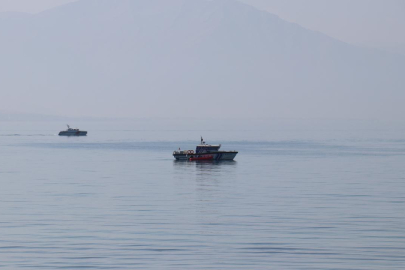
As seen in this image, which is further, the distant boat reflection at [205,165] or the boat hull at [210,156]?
the boat hull at [210,156]

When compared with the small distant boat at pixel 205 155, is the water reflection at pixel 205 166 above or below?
below

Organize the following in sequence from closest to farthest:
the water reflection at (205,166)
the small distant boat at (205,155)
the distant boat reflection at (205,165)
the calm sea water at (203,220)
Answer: the calm sea water at (203,220) < the water reflection at (205,166) < the distant boat reflection at (205,165) < the small distant boat at (205,155)

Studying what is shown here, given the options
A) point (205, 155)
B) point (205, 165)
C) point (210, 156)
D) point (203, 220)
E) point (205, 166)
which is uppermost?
point (205, 155)

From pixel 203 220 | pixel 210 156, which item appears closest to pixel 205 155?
pixel 210 156

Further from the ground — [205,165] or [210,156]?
[210,156]

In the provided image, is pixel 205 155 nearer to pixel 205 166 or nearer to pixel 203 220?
pixel 205 166

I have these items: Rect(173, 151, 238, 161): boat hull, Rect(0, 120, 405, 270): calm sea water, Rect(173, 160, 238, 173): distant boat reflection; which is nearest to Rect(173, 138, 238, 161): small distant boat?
Rect(173, 151, 238, 161): boat hull

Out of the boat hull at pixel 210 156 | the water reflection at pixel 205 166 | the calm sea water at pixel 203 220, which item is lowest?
the calm sea water at pixel 203 220

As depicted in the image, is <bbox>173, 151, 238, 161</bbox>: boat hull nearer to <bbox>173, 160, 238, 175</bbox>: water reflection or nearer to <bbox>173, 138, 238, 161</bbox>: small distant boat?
<bbox>173, 138, 238, 161</bbox>: small distant boat

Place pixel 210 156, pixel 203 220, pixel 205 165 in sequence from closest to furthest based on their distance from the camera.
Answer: pixel 203 220 → pixel 205 165 → pixel 210 156

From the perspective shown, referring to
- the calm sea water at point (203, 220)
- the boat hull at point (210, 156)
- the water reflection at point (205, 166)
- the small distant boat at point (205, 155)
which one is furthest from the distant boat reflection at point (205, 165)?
the calm sea water at point (203, 220)

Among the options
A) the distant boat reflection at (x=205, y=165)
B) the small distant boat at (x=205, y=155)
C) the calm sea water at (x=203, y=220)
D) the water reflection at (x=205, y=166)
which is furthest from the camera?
the small distant boat at (x=205, y=155)

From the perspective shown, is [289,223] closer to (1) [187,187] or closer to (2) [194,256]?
(2) [194,256]

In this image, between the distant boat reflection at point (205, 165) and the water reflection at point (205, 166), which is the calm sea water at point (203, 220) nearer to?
the water reflection at point (205, 166)
